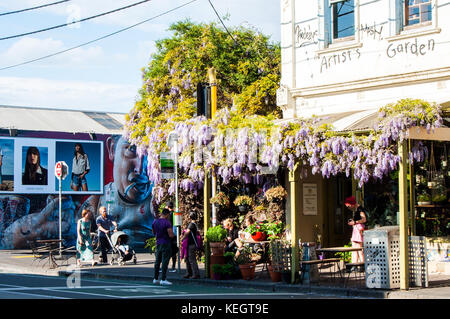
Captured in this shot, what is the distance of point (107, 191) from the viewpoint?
113 ft

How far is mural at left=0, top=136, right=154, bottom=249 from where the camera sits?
104 ft

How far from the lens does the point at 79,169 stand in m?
33.5

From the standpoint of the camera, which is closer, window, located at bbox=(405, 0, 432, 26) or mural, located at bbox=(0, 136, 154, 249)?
window, located at bbox=(405, 0, 432, 26)

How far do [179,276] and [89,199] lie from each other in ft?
47.0

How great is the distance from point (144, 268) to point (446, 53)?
10.8 m

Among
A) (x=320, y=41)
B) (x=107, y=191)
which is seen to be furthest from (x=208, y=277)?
(x=107, y=191)

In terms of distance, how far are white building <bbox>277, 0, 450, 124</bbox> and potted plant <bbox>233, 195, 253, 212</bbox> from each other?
2.73m

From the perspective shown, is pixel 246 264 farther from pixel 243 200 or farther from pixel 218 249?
pixel 243 200

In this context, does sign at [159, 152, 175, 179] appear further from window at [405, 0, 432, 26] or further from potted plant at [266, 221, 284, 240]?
window at [405, 0, 432, 26]

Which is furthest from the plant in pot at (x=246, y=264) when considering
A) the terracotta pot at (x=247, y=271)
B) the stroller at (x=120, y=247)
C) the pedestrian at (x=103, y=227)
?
the pedestrian at (x=103, y=227)

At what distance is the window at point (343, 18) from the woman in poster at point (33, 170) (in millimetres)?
15563

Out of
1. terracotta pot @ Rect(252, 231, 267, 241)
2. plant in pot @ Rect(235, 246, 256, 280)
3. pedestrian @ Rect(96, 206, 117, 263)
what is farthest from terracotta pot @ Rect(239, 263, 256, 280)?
pedestrian @ Rect(96, 206, 117, 263)

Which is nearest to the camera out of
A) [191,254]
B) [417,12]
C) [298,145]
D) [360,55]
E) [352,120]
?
[298,145]

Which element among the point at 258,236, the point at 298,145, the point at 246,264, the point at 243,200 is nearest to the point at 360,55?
the point at 298,145
